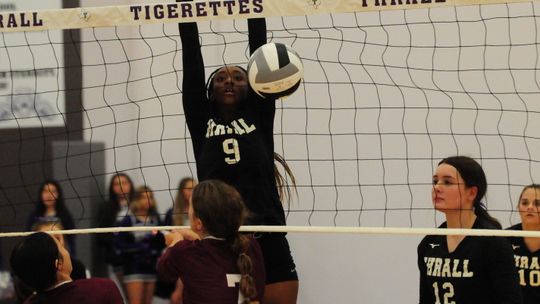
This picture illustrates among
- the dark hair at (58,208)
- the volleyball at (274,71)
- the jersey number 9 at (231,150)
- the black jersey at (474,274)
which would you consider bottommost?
the black jersey at (474,274)

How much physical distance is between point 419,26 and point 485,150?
1.09 metres

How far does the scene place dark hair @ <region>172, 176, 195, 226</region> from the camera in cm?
716

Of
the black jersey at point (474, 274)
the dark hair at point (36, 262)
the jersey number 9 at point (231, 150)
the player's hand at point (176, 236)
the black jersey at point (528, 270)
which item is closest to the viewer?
the dark hair at point (36, 262)

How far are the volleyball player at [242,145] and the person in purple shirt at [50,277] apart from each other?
1.10 metres

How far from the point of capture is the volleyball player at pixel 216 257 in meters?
3.96

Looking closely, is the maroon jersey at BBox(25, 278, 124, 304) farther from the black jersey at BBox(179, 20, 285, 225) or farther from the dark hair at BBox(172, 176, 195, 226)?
the dark hair at BBox(172, 176, 195, 226)

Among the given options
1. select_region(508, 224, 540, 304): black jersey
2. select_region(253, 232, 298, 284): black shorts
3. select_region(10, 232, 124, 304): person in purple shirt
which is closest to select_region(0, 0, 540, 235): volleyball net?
select_region(508, 224, 540, 304): black jersey

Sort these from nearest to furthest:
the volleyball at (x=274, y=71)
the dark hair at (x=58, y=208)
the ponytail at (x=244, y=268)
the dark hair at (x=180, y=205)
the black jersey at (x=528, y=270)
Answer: the ponytail at (x=244, y=268)
the volleyball at (x=274, y=71)
the black jersey at (x=528, y=270)
the dark hair at (x=180, y=205)
the dark hair at (x=58, y=208)

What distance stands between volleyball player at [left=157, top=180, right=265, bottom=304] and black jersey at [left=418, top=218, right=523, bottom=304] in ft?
2.92

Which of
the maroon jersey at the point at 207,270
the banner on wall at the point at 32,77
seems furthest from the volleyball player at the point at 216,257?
the banner on wall at the point at 32,77

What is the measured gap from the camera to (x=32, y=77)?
8.95 meters

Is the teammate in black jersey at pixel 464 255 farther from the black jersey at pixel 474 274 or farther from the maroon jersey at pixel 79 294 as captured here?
the maroon jersey at pixel 79 294

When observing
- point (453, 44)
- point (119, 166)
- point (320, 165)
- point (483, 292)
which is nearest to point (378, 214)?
point (320, 165)

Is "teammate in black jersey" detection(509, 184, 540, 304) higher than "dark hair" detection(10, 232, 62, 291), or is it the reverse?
"dark hair" detection(10, 232, 62, 291)
